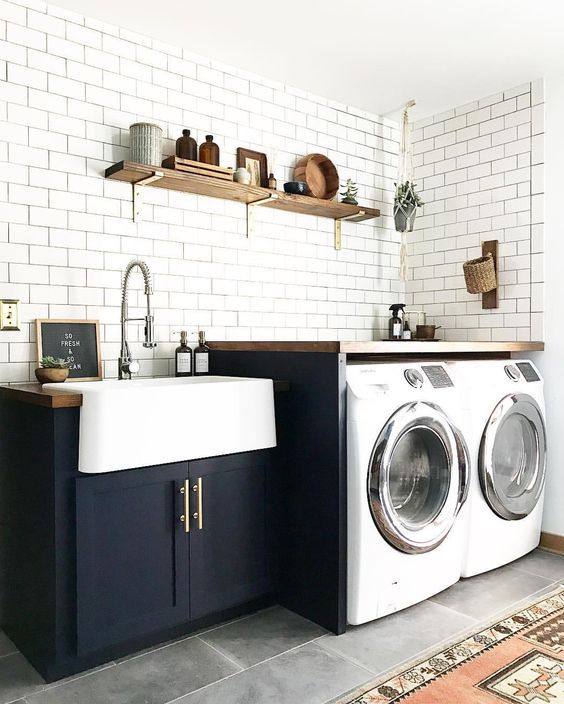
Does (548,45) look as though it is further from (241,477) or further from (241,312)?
(241,477)

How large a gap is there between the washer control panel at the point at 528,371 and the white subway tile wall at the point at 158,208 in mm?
1042

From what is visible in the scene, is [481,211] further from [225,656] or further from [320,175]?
[225,656]

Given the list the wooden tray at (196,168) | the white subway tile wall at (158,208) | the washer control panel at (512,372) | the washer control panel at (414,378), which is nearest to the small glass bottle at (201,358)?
the white subway tile wall at (158,208)

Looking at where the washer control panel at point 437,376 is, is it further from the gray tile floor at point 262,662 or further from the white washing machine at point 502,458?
the gray tile floor at point 262,662

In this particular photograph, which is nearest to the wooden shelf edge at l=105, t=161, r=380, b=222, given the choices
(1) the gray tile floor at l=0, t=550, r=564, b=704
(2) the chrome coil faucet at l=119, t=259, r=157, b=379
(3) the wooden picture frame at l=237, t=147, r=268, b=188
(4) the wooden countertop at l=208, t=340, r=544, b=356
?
(3) the wooden picture frame at l=237, t=147, r=268, b=188

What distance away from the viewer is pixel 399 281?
172 inches

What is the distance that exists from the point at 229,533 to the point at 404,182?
2.72 metres

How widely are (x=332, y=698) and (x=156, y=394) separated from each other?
117 centimetres

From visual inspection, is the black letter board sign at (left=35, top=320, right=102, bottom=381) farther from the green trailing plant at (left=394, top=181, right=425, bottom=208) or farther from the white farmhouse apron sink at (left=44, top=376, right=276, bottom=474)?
the green trailing plant at (left=394, top=181, right=425, bottom=208)

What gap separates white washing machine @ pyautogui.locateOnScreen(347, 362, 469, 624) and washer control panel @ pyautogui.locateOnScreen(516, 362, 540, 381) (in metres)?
0.62

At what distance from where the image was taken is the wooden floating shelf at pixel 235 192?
2.95m

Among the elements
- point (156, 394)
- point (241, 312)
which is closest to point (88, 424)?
point (156, 394)

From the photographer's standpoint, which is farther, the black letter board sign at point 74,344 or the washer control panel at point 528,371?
the washer control panel at point 528,371

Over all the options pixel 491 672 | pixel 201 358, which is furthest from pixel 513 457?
pixel 201 358
